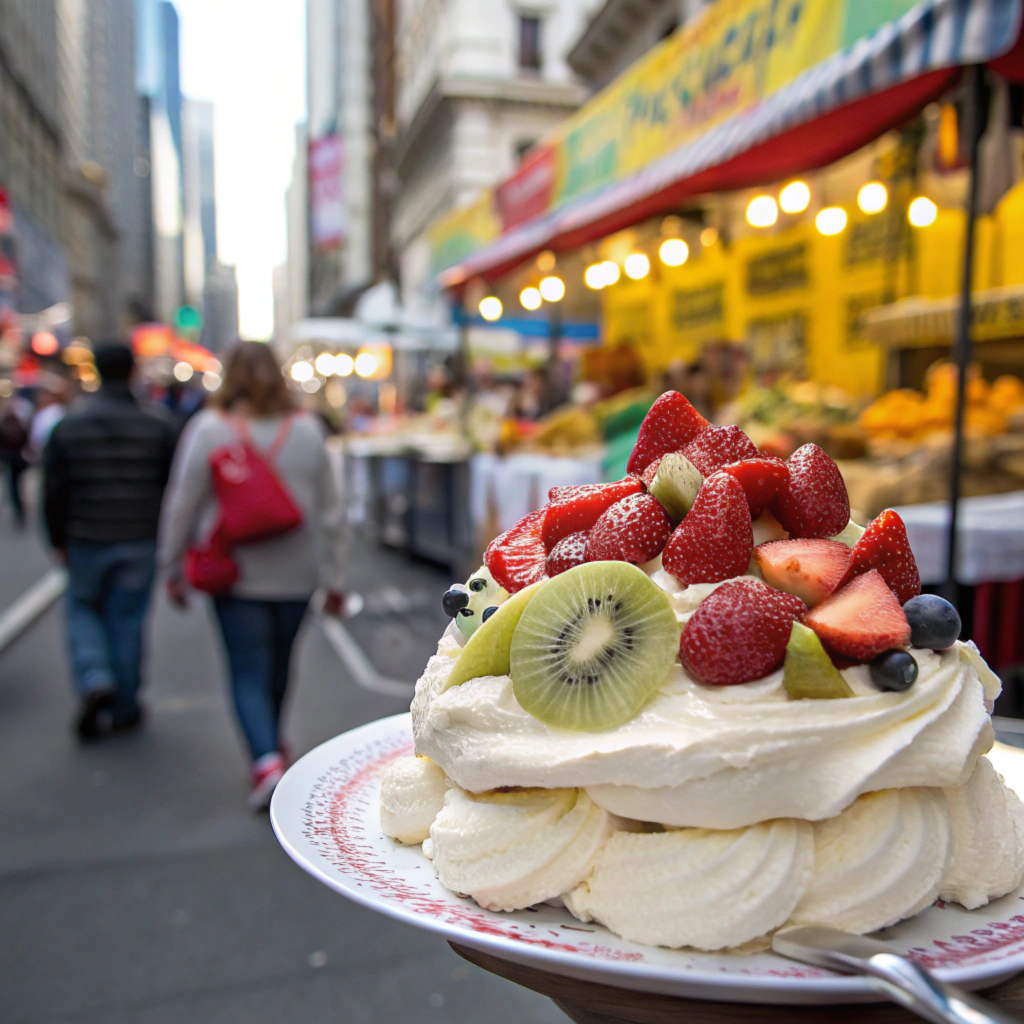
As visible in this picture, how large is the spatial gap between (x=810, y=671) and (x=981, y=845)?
0.30 metres

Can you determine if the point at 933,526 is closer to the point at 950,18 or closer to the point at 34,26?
the point at 950,18

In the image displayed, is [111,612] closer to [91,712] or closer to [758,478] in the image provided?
[91,712]

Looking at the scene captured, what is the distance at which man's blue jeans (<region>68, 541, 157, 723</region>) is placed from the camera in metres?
5.21

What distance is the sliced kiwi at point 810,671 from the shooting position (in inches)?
41.3

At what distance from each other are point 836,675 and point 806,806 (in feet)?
0.50

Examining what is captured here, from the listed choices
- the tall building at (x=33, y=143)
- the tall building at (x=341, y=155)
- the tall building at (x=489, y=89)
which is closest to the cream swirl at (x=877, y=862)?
the tall building at (x=489, y=89)

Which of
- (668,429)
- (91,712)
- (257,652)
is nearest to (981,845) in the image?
(668,429)

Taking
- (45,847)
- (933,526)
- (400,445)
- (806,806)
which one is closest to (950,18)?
(933,526)

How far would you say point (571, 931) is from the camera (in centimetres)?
101

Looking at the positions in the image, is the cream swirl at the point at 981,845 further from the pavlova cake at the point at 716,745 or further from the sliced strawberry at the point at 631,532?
the sliced strawberry at the point at 631,532

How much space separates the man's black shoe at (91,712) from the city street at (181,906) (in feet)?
0.45

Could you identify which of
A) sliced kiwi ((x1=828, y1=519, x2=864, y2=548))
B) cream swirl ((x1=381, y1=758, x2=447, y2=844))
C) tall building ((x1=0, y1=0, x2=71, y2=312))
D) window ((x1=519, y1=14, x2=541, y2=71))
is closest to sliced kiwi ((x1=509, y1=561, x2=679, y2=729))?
cream swirl ((x1=381, y1=758, x2=447, y2=844))

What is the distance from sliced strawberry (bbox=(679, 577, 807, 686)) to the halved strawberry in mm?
305

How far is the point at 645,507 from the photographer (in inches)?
48.8
